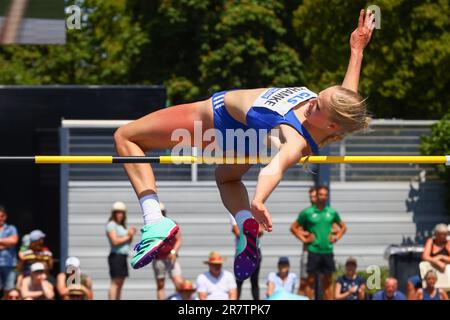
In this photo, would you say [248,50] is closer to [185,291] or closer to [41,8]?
[185,291]

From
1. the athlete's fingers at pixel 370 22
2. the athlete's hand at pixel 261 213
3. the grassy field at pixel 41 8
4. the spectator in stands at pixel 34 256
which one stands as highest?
the grassy field at pixel 41 8

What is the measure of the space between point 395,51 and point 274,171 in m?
11.3

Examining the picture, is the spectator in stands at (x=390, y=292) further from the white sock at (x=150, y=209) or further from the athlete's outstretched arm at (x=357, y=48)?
the white sock at (x=150, y=209)

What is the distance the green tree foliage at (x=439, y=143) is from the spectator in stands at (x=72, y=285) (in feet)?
13.2

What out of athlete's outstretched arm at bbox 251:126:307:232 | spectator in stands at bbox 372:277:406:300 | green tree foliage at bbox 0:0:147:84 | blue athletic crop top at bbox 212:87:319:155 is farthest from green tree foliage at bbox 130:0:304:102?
athlete's outstretched arm at bbox 251:126:307:232

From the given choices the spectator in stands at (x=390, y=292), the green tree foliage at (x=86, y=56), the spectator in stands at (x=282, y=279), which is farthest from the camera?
the green tree foliage at (x=86, y=56)

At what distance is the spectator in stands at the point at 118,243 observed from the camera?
11508 millimetres

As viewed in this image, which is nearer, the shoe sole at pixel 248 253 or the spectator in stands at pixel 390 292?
the shoe sole at pixel 248 253

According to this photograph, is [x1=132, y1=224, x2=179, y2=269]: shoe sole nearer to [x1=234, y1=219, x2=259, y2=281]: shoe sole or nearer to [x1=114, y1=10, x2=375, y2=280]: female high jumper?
[x1=114, y1=10, x2=375, y2=280]: female high jumper

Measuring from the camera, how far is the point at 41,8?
399 inches

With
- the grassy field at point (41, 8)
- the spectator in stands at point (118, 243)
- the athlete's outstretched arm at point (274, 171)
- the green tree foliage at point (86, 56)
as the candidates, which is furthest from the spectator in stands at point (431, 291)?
the green tree foliage at point (86, 56)

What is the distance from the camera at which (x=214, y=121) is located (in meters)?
6.55
